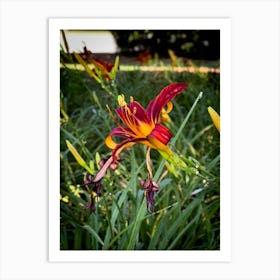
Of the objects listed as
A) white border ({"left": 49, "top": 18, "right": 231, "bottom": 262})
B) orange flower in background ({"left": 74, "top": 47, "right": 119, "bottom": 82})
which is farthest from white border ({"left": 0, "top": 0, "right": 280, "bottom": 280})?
orange flower in background ({"left": 74, "top": 47, "right": 119, "bottom": 82})

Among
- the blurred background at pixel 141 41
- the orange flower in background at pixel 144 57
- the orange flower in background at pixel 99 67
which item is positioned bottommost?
the orange flower in background at pixel 99 67

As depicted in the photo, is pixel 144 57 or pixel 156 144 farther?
pixel 144 57

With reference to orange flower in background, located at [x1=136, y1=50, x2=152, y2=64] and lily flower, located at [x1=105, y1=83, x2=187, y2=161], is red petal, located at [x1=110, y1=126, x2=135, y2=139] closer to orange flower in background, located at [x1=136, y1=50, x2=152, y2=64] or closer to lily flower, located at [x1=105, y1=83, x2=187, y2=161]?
lily flower, located at [x1=105, y1=83, x2=187, y2=161]

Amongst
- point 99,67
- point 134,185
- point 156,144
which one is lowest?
point 134,185

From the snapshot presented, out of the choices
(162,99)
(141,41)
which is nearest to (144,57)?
(141,41)

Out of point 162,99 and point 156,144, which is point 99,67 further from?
point 156,144
